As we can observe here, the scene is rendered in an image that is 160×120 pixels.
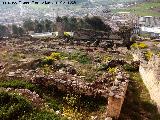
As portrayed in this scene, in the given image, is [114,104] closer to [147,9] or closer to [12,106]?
[12,106]

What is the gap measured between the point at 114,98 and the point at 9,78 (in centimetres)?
755

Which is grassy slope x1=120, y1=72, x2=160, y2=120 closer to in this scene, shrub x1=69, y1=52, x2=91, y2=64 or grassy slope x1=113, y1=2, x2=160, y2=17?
shrub x1=69, y1=52, x2=91, y2=64

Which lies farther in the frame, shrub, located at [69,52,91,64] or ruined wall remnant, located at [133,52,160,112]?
shrub, located at [69,52,91,64]

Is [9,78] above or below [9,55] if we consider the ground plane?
above

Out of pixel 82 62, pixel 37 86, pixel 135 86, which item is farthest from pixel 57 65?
pixel 37 86

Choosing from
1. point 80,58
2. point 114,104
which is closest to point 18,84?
point 114,104

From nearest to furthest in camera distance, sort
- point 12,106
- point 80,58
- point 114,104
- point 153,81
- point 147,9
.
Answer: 1. point 12,106
2. point 114,104
3. point 153,81
4. point 80,58
5. point 147,9

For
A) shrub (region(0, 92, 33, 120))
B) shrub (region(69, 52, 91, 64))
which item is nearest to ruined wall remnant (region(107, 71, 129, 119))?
shrub (region(0, 92, 33, 120))

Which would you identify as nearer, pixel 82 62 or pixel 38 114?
pixel 38 114

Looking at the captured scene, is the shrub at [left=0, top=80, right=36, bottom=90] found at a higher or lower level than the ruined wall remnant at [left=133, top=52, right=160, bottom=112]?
higher

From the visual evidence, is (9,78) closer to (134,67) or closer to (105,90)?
(105,90)

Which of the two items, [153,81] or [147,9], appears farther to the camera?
[147,9]

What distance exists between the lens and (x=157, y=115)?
1791 cm

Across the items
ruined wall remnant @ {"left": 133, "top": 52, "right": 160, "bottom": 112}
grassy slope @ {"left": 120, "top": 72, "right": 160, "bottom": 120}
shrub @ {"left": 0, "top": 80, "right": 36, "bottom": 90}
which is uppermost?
shrub @ {"left": 0, "top": 80, "right": 36, "bottom": 90}
